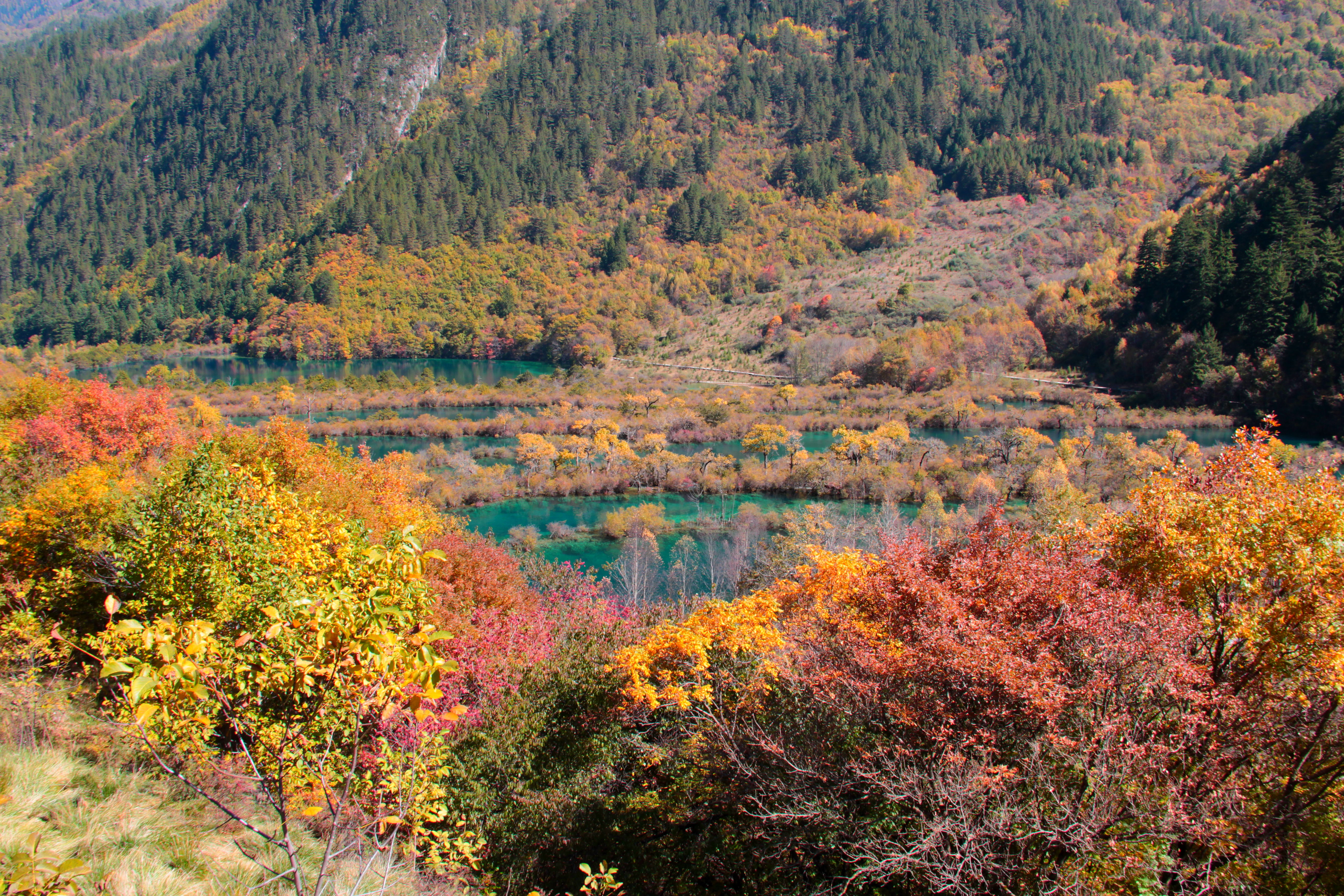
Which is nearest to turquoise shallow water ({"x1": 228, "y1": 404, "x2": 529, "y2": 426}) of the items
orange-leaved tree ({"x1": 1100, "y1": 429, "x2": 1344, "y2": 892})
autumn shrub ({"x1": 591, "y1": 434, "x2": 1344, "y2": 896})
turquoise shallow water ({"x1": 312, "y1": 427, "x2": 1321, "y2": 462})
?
turquoise shallow water ({"x1": 312, "y1": 427, "x2": 1321, "y2": 462})

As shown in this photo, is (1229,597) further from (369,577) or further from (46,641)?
(46,641)

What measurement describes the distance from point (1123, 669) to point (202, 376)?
3820 inches

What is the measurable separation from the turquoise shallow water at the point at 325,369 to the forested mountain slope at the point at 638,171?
160 inches

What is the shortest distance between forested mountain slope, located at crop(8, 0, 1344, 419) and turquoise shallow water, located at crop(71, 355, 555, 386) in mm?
4066

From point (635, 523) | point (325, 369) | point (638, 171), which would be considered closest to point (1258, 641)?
point (635, 523)

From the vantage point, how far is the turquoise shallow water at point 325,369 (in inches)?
3285

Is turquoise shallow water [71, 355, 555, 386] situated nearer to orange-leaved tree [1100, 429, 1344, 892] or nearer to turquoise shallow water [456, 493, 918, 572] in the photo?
turquoise shallow water [456, 493, 918, 572]

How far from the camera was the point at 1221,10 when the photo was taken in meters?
148

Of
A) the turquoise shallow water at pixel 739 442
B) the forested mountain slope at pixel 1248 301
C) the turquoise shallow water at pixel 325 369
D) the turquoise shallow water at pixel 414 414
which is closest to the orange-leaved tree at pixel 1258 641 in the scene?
the turquoise shallow water at pixel 739 442

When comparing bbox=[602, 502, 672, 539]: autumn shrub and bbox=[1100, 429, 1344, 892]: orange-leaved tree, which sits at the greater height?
bbox=[1100, 429, 1344, 892]: orange-leaved tree

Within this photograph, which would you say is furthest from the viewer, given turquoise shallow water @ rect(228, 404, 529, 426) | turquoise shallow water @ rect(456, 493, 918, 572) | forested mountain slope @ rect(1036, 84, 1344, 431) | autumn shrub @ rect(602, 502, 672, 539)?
turquoise shallow water @ rect(228, 404, 529, 426)

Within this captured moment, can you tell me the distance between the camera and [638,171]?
461ft

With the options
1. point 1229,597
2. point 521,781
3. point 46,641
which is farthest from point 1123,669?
point 46,641

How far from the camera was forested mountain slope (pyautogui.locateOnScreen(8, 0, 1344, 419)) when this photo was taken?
106 metres
